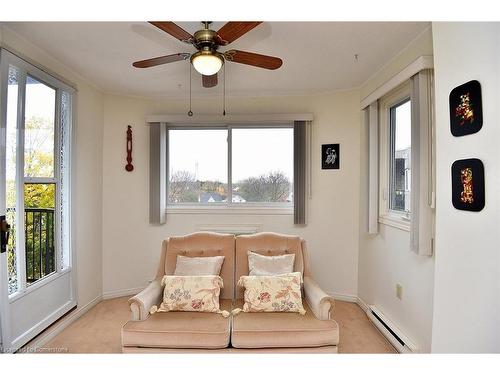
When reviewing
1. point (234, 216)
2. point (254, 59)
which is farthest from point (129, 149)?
point (254, 59)

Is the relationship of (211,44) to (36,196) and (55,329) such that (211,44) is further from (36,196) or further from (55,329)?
(55,329)

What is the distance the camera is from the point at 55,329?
95.5 inches

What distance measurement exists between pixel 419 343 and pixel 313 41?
2337 mm

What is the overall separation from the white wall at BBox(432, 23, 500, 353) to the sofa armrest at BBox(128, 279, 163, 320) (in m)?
1.67

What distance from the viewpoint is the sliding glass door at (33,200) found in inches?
77.7

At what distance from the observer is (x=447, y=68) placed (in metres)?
1.05

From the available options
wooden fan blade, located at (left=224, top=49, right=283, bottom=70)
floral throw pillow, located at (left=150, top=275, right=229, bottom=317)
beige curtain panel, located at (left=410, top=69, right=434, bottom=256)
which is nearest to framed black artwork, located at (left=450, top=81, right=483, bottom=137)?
beige curtain panel, located at (left=410, top=69, right=434, bottom=256)

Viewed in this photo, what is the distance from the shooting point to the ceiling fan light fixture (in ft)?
5.42

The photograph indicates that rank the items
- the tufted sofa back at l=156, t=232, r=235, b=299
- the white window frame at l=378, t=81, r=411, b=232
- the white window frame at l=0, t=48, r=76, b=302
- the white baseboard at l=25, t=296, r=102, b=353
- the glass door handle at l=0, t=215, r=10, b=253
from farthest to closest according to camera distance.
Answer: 1. the white window frame at l=378, t=81, r=411, b=232
2. the tufted sofa back at l=156, t=232, r=235, b=299
3. the white baseboard at l=25, t=296, r=102, b=353
4. the white window frame at l=0, t=48, r=76, b=302
5. the glass door handle at l=0, t=215, r=10, b=253

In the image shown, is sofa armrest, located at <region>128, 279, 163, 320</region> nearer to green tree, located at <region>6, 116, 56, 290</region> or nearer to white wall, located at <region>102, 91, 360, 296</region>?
green tree, located at <region>6, 116, 56, 290</region>

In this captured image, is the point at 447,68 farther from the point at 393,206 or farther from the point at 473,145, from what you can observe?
the point at 393,206

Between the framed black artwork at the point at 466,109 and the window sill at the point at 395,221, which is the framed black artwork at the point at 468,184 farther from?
the window sill at the point at 395,221
